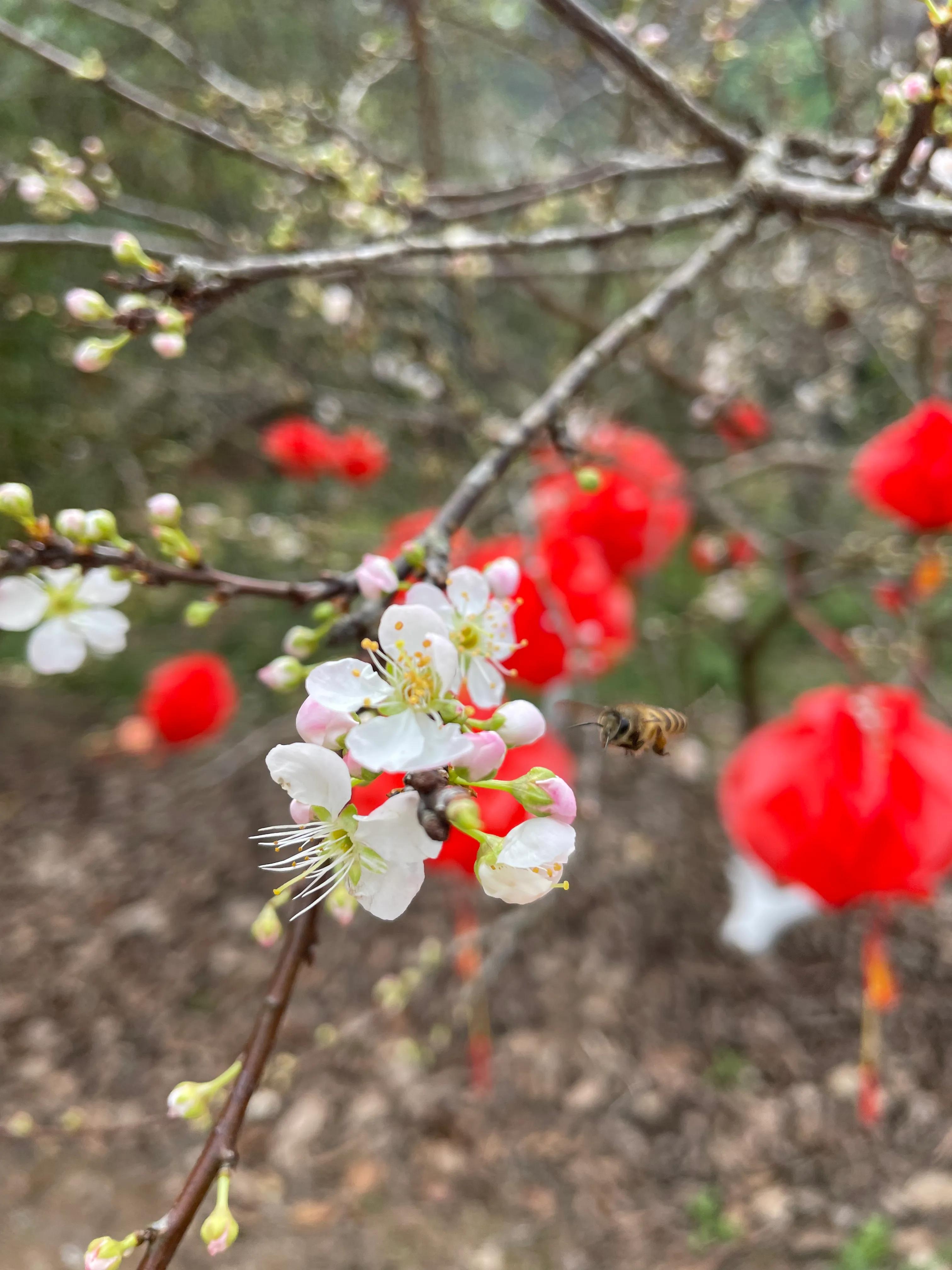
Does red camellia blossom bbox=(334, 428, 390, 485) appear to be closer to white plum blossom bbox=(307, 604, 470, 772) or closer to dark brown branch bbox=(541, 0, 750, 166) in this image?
dark brown branch bbox=(541, 0, 750, 166)

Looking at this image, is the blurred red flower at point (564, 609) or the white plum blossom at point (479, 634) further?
the blurred red flower at point (564, 609)

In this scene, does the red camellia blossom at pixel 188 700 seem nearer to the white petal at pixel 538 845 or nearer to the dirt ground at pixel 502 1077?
the dirt ground at pixel 502 1077

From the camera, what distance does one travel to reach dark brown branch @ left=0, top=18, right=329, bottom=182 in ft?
2.38

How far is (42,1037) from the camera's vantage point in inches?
57.1

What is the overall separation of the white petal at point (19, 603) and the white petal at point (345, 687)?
0.21 meters

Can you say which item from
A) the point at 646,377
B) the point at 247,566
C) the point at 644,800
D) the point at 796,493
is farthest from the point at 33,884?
the point at 796,493

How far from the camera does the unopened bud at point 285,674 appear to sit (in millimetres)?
326

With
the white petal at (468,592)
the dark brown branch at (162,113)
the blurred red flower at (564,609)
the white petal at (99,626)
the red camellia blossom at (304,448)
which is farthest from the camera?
the red camellia blossom at (304,448)

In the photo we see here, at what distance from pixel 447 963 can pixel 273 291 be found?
1.47 meters

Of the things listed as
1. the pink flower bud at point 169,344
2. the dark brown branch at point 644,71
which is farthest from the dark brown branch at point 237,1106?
the dark brown branch at point 644,71

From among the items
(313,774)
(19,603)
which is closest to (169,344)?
(19,603)

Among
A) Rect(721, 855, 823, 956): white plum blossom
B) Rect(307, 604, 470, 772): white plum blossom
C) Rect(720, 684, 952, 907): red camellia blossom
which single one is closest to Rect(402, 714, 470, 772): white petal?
Rect(307, 604, 470, 772): white plum blossom

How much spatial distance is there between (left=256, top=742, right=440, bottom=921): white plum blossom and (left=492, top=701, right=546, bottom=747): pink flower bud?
0.14ft

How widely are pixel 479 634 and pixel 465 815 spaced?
0.11 m
